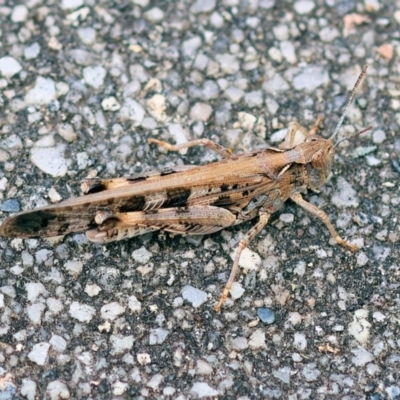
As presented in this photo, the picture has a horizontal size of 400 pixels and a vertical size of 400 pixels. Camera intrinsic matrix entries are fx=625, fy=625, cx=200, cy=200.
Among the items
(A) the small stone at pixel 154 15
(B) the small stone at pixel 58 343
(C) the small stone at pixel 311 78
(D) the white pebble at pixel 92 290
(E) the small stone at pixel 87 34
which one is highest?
(A) the small stone at pixel 154 15

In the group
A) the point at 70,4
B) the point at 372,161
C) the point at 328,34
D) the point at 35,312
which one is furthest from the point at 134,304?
the point at 328,34

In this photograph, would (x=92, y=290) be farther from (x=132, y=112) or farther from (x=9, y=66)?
(x=9, y=66)

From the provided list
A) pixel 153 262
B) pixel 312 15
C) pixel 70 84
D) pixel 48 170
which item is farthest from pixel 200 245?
pixel 312 15

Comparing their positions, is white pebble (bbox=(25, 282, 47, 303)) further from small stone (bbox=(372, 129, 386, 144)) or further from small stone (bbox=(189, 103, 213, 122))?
small stone (bbox=(372, 129, 386, 144))

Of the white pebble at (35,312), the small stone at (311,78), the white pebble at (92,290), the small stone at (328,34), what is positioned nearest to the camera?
the white pebble at (35,312)

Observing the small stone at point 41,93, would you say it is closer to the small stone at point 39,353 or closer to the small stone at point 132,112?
the small stone at point 132,112

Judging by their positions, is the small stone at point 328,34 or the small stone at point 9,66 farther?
the small stone at point 328,34

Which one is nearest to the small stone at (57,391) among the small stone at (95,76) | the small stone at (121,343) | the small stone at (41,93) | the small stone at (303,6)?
A: the small stone at (121,343)
